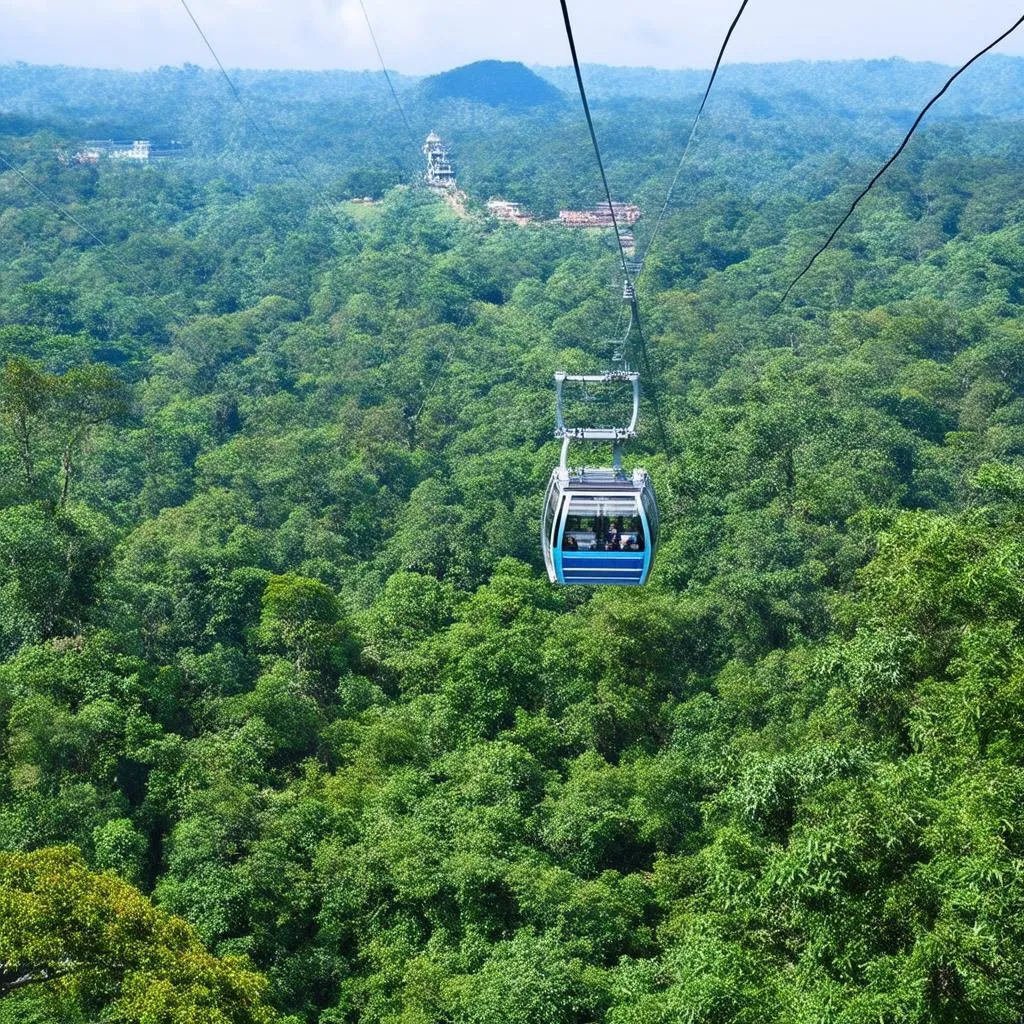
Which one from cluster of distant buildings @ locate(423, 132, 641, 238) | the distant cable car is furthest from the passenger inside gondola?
cluster of distant buildings @ locate(423, 132, 641, 238)

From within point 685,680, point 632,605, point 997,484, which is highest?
point 997,484

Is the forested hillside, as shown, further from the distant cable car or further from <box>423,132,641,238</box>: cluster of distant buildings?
<box>423,132,641,238</box>: cluster of distant buildings

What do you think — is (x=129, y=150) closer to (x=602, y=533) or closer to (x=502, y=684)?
(x=502, y=684)

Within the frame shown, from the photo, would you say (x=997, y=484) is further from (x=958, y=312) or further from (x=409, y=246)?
(x=409, y=246)

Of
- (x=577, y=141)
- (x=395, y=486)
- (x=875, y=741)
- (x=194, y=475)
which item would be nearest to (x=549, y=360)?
(x=395, y=486)

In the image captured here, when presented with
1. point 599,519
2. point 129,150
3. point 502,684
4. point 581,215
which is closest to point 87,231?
point 581,215

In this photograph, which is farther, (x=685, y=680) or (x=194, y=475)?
(x=194, y=475)
